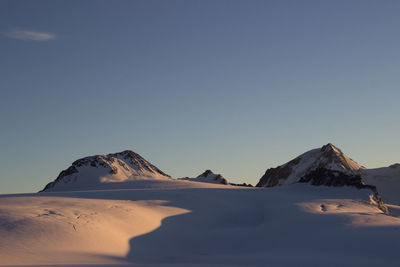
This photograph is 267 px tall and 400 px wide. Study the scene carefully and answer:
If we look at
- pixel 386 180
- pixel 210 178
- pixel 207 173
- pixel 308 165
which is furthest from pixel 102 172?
pixel 386 180

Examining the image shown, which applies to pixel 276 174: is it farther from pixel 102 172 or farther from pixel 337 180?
pixel 337 180

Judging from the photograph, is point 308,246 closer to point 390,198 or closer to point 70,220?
point 70,220

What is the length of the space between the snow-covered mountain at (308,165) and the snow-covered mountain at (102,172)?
101 feet

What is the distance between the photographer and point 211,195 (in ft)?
122

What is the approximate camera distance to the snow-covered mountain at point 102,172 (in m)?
54.3

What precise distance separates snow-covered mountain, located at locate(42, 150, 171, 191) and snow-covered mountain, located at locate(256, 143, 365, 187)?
101 feet

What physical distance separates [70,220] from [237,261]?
28.2ft

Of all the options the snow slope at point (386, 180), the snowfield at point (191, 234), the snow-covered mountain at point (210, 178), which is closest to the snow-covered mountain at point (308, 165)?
the snow slope at point (386, 180)

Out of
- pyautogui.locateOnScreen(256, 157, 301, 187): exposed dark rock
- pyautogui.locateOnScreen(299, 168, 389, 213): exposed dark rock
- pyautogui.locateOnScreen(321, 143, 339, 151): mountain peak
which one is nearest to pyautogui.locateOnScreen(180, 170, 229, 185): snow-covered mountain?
pyautogui.locateOnScreen(256, 157, 301, 187): exposed dark rock

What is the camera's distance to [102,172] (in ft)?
187

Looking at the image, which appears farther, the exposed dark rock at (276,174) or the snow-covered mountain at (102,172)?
→ the exposed dark rock at (276,174)

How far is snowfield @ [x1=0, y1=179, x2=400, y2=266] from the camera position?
1653cm

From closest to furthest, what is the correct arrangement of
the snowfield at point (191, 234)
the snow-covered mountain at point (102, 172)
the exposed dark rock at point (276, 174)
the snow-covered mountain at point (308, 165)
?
the snowfield at point (191, 234)
the snow-covered mountain at point (102, 172)
the snow-covered mountain at point (308, 165)
the exposed dark rock at point (276, 174)

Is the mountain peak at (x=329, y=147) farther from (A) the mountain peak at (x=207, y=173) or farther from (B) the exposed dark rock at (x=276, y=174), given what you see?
(A) the mountain peak at (x=207, y=173)
